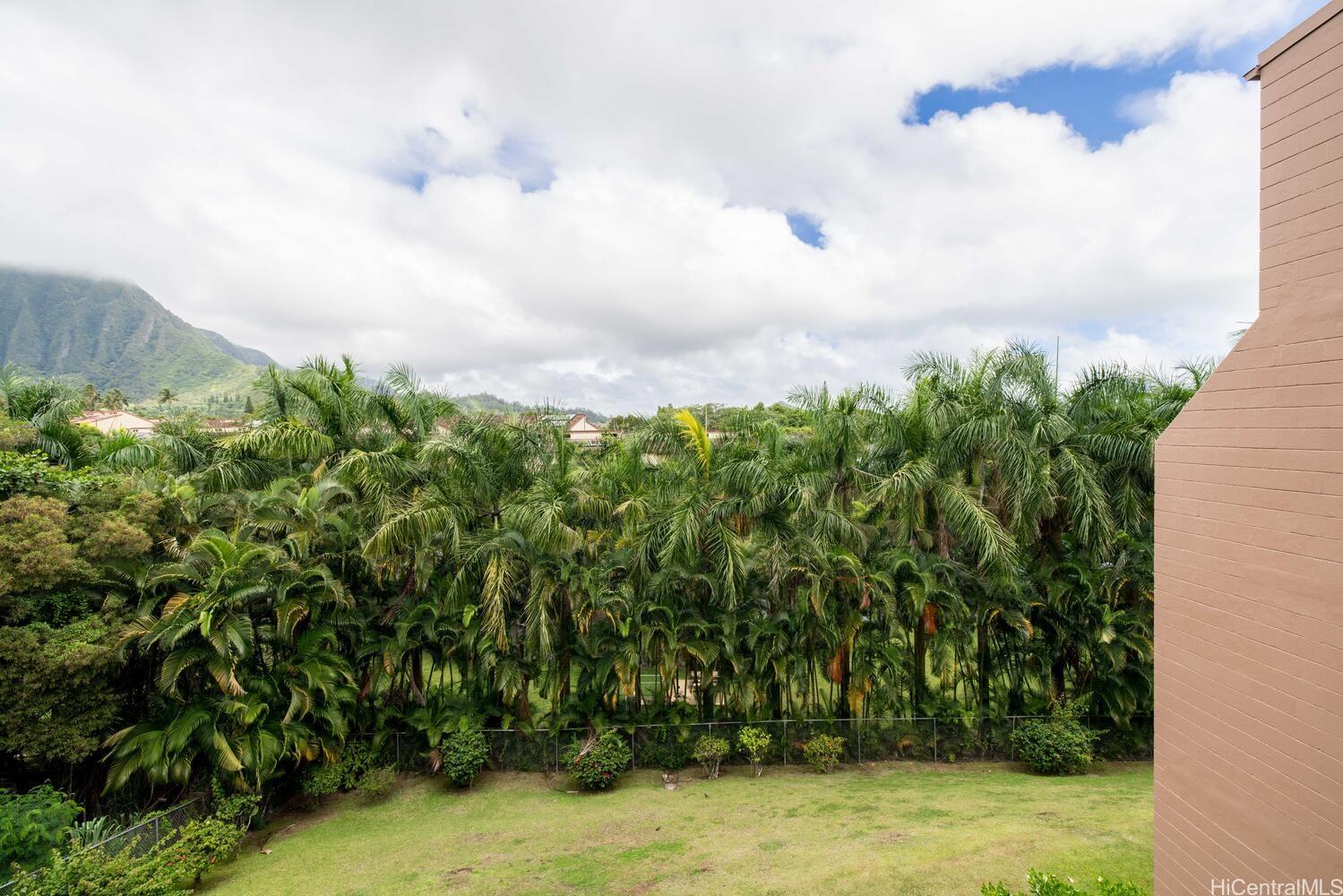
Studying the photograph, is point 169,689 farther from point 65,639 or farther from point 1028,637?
point 1028,637

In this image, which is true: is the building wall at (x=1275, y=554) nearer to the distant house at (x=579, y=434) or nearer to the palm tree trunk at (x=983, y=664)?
the palm tree trunk at (x=983, y=664)

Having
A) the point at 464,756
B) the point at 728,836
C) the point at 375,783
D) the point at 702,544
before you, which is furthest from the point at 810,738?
the point at 375,783

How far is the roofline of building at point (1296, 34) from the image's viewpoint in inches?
162

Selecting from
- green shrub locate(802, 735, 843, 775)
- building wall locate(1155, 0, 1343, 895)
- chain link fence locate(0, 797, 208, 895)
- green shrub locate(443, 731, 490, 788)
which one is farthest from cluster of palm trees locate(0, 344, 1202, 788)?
building wall locate(1155, 0, 1343, 895)

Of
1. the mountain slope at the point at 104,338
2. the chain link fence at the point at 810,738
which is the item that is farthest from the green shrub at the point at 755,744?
the mountain slope at the point at 104,338

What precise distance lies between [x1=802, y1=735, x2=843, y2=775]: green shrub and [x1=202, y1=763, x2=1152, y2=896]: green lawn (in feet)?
0.92

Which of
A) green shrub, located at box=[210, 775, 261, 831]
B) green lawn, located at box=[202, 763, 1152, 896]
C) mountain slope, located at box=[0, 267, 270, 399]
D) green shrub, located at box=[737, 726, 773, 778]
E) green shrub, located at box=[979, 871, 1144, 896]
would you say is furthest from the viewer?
mountain slope, located at box=[0, 267, 270, 399]

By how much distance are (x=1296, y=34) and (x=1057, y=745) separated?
1048 cm

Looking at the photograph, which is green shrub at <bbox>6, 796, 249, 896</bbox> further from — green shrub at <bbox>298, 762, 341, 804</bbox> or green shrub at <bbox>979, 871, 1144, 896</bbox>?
green shrub at <bbox>979, 871, 1144, 896</bbox>

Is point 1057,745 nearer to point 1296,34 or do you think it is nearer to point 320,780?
point 1296,34

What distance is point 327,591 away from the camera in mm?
9820

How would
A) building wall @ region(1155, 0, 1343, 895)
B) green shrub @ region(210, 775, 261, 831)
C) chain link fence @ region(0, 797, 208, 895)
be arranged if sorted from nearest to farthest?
building wall @ region(1155, 0, 1343, 895)
chain link fence @ region(0, 797, 208, 895)
green shrub @ region(210, 775, 261, 831)

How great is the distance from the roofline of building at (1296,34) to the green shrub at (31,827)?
43.6ft

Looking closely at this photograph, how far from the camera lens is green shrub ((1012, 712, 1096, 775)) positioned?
35.4 feet
